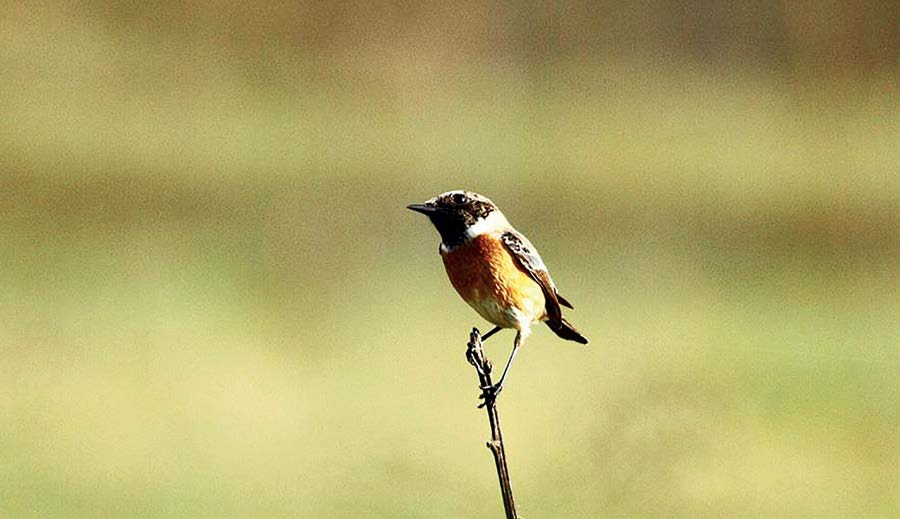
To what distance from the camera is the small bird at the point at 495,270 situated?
1.94 ft

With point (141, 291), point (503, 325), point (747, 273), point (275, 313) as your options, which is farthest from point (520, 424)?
point (503, 325)

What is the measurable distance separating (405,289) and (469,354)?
270 centimetres

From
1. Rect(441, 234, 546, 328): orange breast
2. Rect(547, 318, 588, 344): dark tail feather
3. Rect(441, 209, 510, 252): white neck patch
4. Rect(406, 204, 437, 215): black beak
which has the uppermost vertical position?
Rect(406, 204, 437, 215): black beak

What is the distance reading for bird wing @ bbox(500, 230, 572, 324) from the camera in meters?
0.62

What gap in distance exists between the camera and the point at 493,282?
63 cm

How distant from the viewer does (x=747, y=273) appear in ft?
11.6

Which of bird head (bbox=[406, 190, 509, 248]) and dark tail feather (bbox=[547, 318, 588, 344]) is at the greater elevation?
bird head (bbox=[406, 190, 509, 248])

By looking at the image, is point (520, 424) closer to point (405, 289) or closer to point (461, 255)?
point (405, 289)

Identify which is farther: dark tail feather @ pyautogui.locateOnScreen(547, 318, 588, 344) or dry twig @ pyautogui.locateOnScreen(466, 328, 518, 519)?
dark tail feather @ pyautogui.locateOnScreen(547, 318, 588, 344)

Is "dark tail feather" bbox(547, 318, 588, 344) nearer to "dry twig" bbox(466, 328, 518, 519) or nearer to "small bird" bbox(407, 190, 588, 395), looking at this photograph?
"small bird" bbox(407, 190, 588, 395)

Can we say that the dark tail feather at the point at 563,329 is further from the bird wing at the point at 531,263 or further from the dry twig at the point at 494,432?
the dry twig at the point at 494,432

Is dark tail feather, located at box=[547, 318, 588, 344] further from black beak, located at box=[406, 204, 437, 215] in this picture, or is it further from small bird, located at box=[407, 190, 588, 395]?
black beak, located at box=[406, 204, 437, 215]

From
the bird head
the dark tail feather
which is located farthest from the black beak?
the dark tail feather

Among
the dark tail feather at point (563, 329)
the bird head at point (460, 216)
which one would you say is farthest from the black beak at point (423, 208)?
the dark tail feather at point (563, 329)
